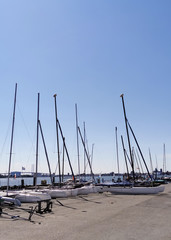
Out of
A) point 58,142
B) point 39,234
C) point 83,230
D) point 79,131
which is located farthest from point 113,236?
point 79,131

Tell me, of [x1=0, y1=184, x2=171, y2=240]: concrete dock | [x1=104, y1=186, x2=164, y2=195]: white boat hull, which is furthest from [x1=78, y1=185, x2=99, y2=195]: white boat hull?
[x1=0, y1=184, x2=171, y2=240]: concrete dock

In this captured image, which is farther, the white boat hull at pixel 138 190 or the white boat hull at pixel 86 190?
the white boat hull at pixel 86 190

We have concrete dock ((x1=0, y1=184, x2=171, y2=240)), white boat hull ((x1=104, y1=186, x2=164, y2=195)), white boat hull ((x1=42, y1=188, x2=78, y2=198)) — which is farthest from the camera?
white boat hull ((x1=104, y1=186, x2=164, y2=195))

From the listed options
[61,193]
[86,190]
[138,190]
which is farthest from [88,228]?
[86,190]

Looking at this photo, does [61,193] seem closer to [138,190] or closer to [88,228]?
[138,190]

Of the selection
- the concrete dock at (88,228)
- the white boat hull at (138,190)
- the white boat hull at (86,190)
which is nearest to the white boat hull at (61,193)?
the white boat hull at (86,190)

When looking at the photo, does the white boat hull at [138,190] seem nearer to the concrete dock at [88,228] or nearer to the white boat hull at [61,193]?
the white boat hull at [61,193]

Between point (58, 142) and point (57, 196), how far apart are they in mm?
11053

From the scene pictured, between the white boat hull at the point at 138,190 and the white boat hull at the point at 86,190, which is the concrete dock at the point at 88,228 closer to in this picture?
the white boat hull at the point at 138,190

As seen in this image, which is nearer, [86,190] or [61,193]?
[61,193]

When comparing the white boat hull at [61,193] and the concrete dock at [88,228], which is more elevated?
the concrete dock at [88,228]

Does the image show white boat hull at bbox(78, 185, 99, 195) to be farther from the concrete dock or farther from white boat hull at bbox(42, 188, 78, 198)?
the concrete dock

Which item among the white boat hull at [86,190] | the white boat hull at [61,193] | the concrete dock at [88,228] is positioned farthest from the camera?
the white boat hull at [86,190]

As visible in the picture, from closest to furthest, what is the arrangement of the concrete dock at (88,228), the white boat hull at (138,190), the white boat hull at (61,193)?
the concrete dock at (88,228) < the white boat hull at (61,193) < the white boat hull at (138,190)
